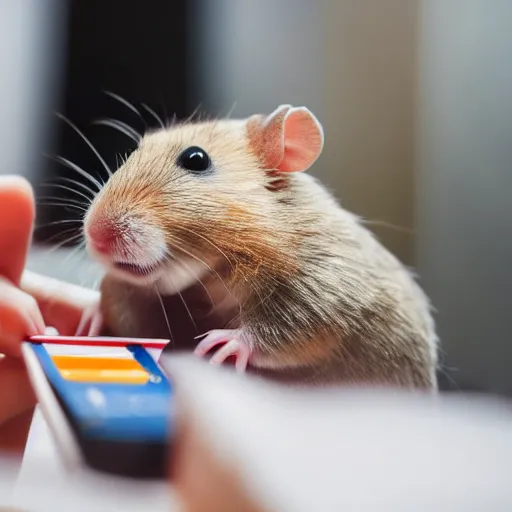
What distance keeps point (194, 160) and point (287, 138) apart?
0.28ft

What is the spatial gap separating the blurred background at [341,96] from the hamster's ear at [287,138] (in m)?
0.04

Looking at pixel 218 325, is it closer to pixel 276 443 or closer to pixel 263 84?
pixel 276 443

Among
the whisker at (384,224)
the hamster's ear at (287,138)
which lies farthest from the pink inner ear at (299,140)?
the whisker at (384,224)

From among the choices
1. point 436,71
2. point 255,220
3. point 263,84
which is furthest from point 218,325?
point 436,71

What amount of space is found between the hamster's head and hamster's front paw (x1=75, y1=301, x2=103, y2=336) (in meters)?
0.06

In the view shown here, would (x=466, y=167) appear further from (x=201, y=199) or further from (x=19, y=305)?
(x=19, y=305)

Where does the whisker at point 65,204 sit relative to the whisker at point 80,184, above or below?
below

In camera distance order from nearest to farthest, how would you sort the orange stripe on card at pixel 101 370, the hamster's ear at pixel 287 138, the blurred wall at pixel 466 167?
1. the orange stripe on card at pixel 101 370
2. the hamster's ear at pixel 287 138
3. the blurred wall at pixel 466 167

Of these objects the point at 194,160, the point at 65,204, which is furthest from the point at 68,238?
A: the point at 194,160

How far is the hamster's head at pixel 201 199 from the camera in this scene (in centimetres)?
58

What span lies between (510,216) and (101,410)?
48 centimetres

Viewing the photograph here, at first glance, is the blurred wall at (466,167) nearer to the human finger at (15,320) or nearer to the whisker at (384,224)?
the whisker at (384,224)

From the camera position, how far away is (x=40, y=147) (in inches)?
27.4

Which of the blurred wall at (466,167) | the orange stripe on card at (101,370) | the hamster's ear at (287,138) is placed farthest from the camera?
the blurred wall at (466,167)
